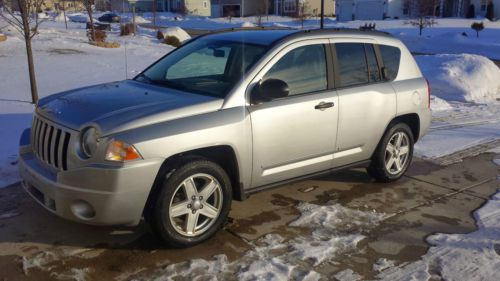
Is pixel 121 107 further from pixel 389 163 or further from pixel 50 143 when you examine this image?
pixel 389 163

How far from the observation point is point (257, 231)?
4395 millimetres

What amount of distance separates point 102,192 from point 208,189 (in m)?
0.85

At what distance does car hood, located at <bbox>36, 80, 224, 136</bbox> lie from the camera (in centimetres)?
374

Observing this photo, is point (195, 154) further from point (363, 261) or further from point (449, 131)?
point (449, 131)

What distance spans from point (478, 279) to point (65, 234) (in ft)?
10.7

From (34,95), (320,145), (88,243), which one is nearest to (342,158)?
(320,145)

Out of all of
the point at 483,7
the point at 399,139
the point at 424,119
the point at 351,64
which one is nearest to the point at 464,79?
the point at 424,119

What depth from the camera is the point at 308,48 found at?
15.7 ft

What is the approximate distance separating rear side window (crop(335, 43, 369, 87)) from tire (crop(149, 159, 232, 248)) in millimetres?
1723

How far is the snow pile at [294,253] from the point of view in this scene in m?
3.62

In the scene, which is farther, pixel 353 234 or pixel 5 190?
pixel 5 190

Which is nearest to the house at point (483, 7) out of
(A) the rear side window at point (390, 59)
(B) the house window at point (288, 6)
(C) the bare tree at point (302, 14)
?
(C) the bare tree at point (302, 14)

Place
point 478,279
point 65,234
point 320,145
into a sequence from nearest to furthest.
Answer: point 478,279 → point 65,234 → point 320,145

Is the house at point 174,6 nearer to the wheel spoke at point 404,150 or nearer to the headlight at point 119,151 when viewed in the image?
the wheel spoke at point 404,150
